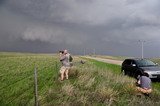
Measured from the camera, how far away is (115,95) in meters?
17.8

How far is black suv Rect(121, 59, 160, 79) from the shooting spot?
2585 centimetres

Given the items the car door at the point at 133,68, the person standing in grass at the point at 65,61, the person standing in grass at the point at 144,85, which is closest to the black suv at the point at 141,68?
the car door at the point at 133,68

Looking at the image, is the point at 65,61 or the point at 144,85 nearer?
the point at 144,85

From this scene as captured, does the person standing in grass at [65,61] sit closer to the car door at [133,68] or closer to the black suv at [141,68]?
the black suv at [141,68]

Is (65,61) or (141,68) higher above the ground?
(65,61)

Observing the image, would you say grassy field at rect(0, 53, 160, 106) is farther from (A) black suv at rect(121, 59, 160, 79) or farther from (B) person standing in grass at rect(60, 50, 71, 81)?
(A) black suv at rect(121, 59, 160, 79)

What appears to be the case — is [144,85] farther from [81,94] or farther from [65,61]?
[65,61]

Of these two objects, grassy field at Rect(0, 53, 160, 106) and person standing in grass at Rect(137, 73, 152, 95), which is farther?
person standing in grass at Rect(137, 73, 152, 95)

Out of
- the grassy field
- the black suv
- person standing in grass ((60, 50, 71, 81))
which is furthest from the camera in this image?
the black suv

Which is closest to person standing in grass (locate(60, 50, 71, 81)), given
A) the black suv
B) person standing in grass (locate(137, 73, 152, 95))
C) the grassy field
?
the grassy field

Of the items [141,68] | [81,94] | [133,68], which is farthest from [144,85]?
[133,68]

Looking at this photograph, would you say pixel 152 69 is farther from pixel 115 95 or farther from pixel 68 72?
pixel 115 95

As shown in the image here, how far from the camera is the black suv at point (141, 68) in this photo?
25847 millimetres

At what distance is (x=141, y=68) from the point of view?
1064 inches
